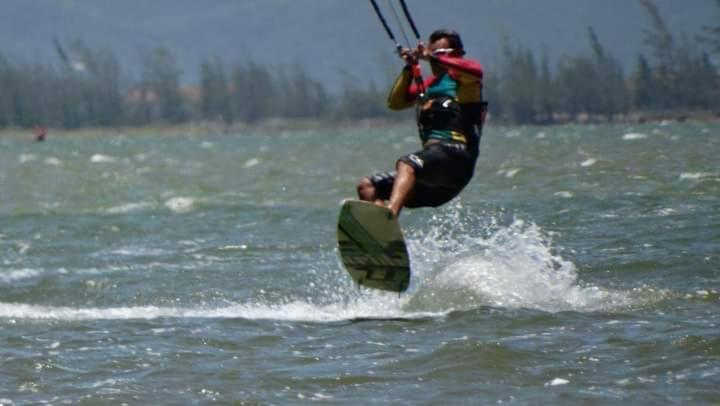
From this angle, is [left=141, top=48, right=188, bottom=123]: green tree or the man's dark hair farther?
[left=141, top=48, right=188, bottom=123]: green tree

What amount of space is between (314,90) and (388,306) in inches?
7316

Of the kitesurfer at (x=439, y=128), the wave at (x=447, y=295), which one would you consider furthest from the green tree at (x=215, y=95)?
the kitesurfer at (x=439, y=128)

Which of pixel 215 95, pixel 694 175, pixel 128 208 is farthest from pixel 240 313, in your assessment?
pixel 215 95

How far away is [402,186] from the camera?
34.8 feet

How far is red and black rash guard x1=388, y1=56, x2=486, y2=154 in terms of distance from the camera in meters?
10.7

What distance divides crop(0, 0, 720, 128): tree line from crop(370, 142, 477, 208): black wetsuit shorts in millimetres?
74329

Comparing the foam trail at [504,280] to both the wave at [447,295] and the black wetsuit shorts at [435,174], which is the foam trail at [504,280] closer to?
the wave at [447,295]

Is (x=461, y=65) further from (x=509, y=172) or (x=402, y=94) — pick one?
(x=509, y=172)

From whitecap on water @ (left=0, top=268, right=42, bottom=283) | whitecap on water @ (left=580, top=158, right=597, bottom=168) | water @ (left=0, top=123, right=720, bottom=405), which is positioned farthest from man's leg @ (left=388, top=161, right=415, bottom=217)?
whitecap on water @ (left=580, top=158, right=597, bottom=168)

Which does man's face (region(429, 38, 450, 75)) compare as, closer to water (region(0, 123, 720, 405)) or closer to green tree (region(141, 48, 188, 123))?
water (region(0, 123, 720, 405))

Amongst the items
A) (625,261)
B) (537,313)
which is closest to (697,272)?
(625,261)

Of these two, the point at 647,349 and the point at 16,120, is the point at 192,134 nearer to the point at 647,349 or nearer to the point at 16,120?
the point at 16,120

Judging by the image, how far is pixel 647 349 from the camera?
30.4 ft

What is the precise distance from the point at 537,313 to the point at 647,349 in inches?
61.7
